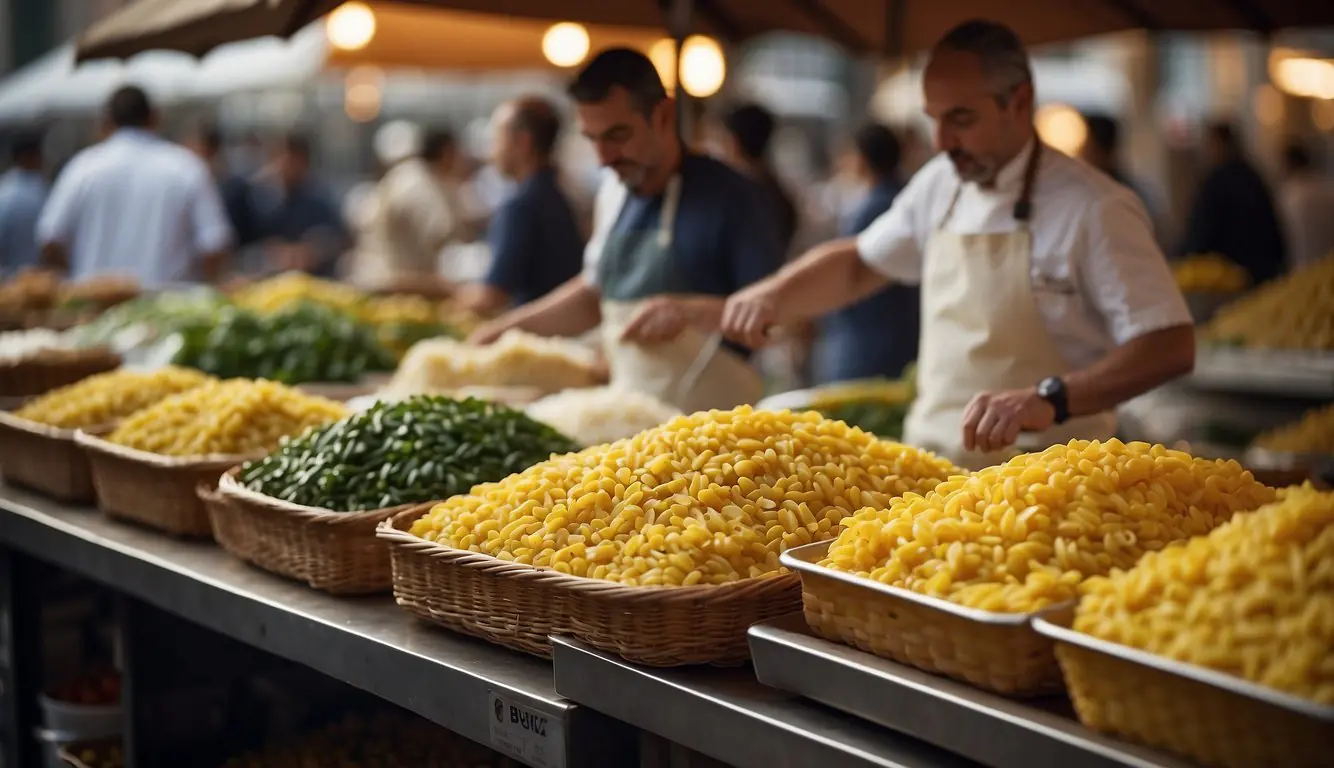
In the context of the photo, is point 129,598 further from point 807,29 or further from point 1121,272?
point 807,29

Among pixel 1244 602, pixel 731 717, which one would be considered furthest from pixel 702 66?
pixel 1244 602

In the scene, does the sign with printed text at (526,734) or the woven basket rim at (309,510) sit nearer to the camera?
the sign with printed text at (526,734)

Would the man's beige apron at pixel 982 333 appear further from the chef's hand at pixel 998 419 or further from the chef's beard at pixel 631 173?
the chef's beard at pixel 631 173

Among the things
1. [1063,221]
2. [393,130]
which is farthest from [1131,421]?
[393,130]

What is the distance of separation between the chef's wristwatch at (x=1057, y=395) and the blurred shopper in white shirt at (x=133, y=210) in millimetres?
6019

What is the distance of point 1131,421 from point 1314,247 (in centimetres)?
654

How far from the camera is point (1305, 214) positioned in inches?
418

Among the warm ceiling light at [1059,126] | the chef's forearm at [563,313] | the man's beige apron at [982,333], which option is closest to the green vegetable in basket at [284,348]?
the chef's forearm at [563,313]

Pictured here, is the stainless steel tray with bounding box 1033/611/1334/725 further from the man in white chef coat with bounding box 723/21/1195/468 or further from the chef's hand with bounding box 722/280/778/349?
the chef's hand with bounding box 722/280/778/349

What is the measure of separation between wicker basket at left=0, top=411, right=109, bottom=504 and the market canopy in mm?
1179

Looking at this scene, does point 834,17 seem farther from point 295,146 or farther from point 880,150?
point 295,146

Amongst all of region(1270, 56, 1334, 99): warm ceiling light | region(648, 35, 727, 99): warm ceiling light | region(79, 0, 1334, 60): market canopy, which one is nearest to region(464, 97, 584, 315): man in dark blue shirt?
region(79, 0, 1334, 60): market canopy

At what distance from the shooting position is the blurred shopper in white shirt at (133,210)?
7613mm

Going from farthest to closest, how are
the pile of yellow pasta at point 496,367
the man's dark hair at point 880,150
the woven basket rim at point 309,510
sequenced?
the man's dark hair at point 880,150 < the pile of yellow pasta at point 496,367 < the woven basket rim at point 309,510
